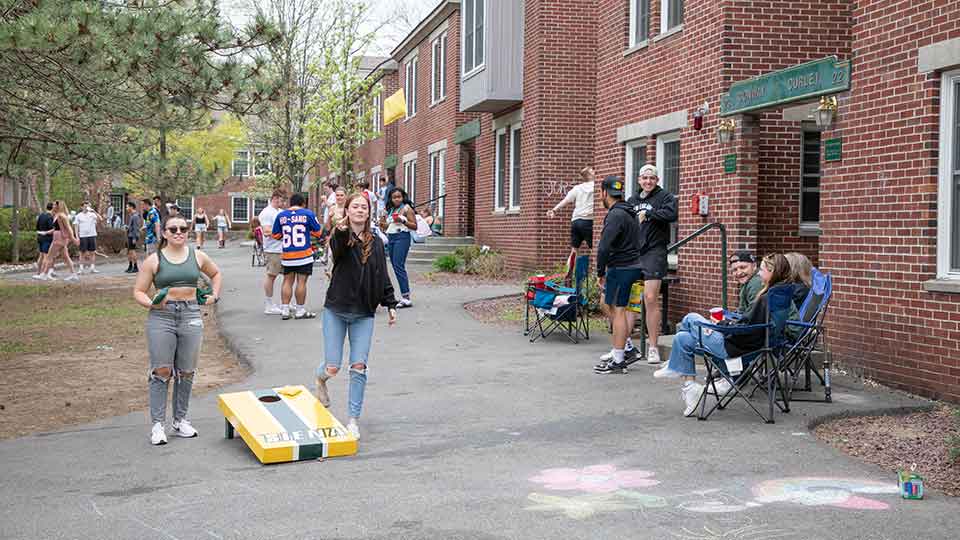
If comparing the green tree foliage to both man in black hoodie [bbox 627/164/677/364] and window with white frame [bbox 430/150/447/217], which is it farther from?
man in black hoodie [bbox 627/164/677/364]

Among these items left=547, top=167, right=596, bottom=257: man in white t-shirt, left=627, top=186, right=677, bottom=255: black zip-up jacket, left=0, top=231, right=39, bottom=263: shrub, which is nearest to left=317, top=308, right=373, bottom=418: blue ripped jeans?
left=627, top=186, right=677, bottom=255: black zip-up jacket

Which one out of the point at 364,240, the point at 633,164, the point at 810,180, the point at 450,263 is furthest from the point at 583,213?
the point at 364,240

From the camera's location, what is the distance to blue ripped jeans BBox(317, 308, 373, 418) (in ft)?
25.4

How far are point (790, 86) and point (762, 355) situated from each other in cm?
356

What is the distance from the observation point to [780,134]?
42.7 feet

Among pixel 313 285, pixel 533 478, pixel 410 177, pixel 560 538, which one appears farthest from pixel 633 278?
pixel 410 177

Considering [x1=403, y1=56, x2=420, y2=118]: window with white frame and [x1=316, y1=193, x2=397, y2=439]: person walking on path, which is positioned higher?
[x1=403, y1=56, x2=420, y2=118]: window with white frame

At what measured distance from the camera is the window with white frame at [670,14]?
14.3m

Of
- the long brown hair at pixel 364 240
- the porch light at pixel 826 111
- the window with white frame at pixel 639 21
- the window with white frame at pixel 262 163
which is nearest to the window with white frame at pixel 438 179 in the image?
the window with white frame at pixel 639 21

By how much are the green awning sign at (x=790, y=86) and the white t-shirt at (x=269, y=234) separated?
279 inches

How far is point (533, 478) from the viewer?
6.45 metres

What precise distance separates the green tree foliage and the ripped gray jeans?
108 ft

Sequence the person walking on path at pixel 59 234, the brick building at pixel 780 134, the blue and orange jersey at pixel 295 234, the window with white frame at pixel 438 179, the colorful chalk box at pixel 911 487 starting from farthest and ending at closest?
the window with white frame at pixel 438 179 → the person walking on path at pixel 59 234 → the blue and orange jersey at pixel 295 234 → the brick building at pixel 780 134 → the colorful chalk box at pixel 911 487

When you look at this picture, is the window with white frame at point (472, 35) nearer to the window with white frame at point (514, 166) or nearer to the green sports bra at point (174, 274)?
the window with white frame at point (514, 166)
